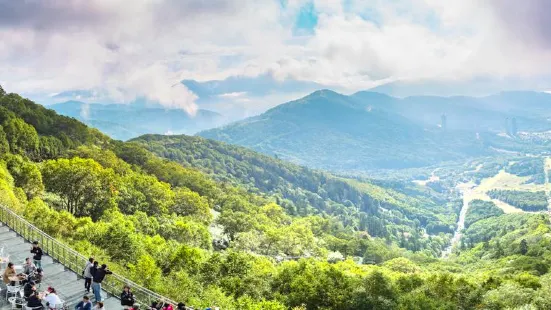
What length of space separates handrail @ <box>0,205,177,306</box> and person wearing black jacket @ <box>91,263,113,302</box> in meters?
1.12

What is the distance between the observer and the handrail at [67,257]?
2580cm

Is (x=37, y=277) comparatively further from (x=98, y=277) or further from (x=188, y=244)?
(x=188, y=244)

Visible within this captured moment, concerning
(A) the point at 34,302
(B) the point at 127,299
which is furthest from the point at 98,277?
(A) the point at 34,302

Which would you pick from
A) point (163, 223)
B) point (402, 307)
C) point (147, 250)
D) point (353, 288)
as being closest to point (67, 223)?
point (147, 250)

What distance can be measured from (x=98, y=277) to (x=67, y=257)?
8.17 m

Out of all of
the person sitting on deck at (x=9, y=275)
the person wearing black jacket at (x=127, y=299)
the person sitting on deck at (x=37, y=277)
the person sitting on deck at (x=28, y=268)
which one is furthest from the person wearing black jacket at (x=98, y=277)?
the person sitting on deck at (x=28, y=268)

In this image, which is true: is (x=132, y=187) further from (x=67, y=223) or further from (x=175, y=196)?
(x=67, y=223)

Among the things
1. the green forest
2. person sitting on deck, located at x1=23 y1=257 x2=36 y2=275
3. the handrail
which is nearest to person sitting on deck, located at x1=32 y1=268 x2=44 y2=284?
person sitting on deck, located at x1=23 y1=257 x2=36 y2=275

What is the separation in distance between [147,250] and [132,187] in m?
41.2

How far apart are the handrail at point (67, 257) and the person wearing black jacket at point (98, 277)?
1116 millimetres

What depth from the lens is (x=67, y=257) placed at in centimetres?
3111

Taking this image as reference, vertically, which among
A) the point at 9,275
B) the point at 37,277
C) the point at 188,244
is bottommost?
the point at 188,244

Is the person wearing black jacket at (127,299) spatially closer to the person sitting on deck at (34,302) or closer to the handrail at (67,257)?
the handrail at (67,257)

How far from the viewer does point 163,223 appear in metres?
84.8
